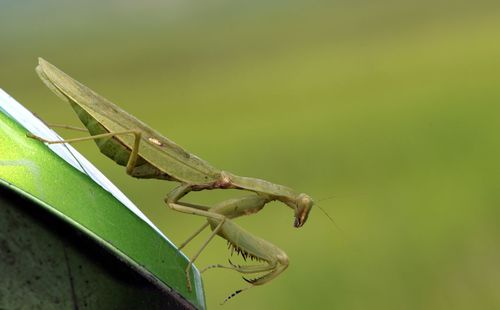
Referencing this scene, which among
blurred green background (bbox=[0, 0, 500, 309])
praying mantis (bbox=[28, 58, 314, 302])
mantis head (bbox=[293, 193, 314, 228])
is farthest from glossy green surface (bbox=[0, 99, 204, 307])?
blurred green background (bbox=[0, 0, 500, 309])

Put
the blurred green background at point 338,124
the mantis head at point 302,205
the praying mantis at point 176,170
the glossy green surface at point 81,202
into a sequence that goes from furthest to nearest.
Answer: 1. the blurred green background at point 338,124
2. the mantis head at point 302,205
3. the praying mantis at point 176,170
4. the glossy green surface at point 81,202

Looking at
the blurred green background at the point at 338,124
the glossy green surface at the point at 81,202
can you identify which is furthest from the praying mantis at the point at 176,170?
the blurred green background at the point at 338,124

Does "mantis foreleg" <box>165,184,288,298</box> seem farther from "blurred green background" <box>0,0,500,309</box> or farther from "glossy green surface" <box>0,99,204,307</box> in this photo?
"blurred green background" <box>0,0,500,309</box>

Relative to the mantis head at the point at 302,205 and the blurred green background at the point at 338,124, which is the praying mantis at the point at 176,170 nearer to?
the mantis head at the point at 302,205

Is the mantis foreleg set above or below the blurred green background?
above

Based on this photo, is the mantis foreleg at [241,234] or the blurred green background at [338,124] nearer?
the mantis foreleg at [241,234]

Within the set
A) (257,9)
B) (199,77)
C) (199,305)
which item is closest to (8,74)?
(199,77)

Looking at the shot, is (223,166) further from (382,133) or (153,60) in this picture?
(153,60)
